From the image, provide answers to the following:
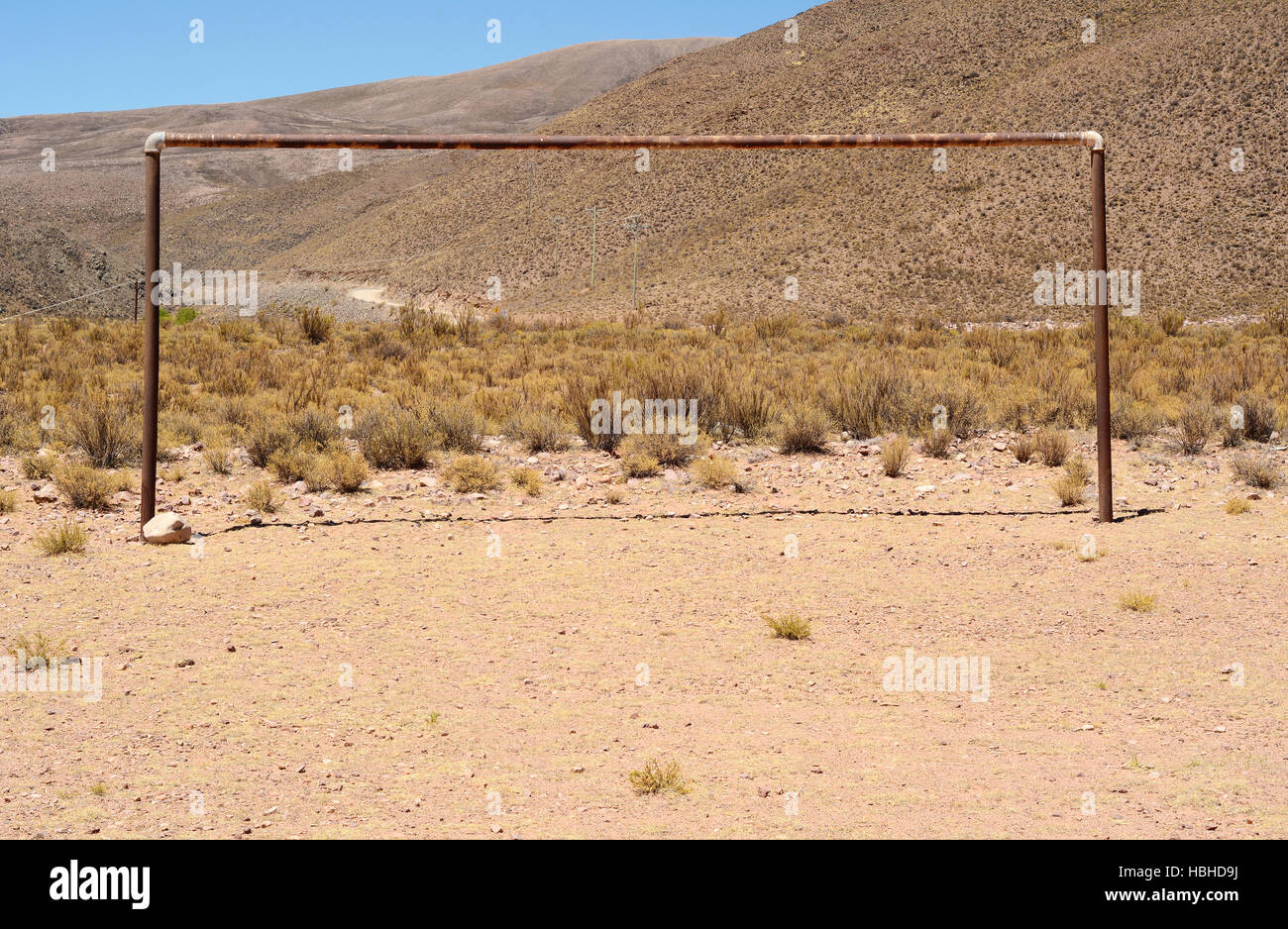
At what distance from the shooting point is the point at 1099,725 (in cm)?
536

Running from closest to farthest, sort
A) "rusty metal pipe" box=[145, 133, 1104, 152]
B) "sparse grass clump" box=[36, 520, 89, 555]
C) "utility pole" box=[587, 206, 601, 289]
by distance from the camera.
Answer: "sparse grass clump" box=[36, 520, 89, 555] → "rusty metal pipe" box=[145, 133, 1104, 152] → "utility pole" box=[587, 206, 601, 289]

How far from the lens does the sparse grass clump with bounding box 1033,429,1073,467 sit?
11.6 metres

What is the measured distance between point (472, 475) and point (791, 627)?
200 inches

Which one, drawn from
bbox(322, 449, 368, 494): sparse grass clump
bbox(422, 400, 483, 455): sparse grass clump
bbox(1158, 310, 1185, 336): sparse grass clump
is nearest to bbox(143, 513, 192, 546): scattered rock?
bbox(322, 449, 368, 494): sparse grass clump

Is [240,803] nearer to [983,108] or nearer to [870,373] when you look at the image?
[870,373]

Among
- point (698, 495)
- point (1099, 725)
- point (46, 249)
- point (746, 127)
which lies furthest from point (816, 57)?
point (1099, 725)

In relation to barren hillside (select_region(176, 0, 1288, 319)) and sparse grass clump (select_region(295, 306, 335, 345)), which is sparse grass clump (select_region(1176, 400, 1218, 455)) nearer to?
sparse grass clump (select_region(295, 306, 335, 345))


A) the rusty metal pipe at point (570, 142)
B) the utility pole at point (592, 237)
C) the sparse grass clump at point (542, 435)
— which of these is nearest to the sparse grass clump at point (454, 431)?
the sparse grass clump at point (542, 435)

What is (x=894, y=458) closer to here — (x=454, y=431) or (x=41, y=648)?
(x=454, y=431)

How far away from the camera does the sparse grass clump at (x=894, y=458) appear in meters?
11.4

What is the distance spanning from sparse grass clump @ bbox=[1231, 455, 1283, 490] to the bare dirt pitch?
0.37m

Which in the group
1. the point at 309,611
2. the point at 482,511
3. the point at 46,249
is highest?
the point at 46,249

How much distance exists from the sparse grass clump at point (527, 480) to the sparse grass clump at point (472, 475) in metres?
0.18
